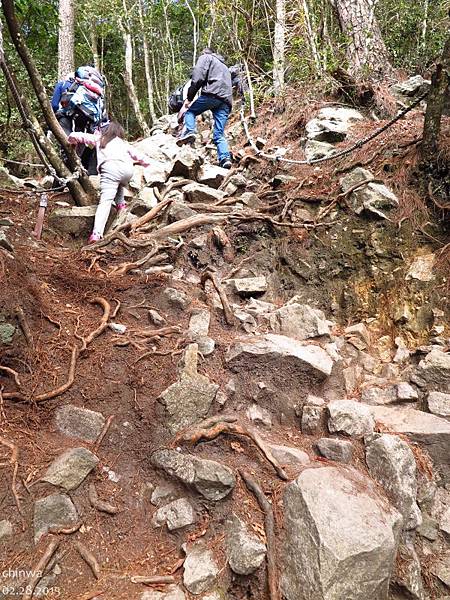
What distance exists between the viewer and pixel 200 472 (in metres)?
2.76

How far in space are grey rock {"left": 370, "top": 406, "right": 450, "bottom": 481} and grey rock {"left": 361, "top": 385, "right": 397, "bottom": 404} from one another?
0.46 feet

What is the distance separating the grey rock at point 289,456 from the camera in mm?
3014

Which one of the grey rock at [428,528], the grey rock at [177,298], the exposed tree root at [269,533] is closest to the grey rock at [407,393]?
the grey rock at [428,528]

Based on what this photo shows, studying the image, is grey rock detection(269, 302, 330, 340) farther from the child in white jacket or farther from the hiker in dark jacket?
the hiker in dark jacket

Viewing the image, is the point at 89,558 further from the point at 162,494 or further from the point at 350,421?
the point at 350,421

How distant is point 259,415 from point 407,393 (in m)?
1.44

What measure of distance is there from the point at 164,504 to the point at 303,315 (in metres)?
2.44

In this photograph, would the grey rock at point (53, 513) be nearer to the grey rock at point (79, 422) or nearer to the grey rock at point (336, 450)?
the grey rock at point (79, 422)

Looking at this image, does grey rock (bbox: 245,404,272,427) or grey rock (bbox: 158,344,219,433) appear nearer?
grey rock (bbox: 158,344,219,433)

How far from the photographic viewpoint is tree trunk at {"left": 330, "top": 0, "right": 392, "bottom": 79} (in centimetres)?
908

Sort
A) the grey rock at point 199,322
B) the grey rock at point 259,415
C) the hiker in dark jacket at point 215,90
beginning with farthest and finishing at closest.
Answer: the hiker in dark jacket at point 215,90 < the grey rock at point 199,322 < the grey rock at point 259,415

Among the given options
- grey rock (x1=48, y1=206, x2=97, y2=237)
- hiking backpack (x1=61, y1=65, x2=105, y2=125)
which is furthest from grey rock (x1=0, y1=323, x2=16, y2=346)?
hiking backpack (x1=61, y1=65, x2=105, y2=125)

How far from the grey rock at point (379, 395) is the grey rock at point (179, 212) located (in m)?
3.70

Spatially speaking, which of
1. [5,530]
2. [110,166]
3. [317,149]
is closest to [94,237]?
[110,166]
